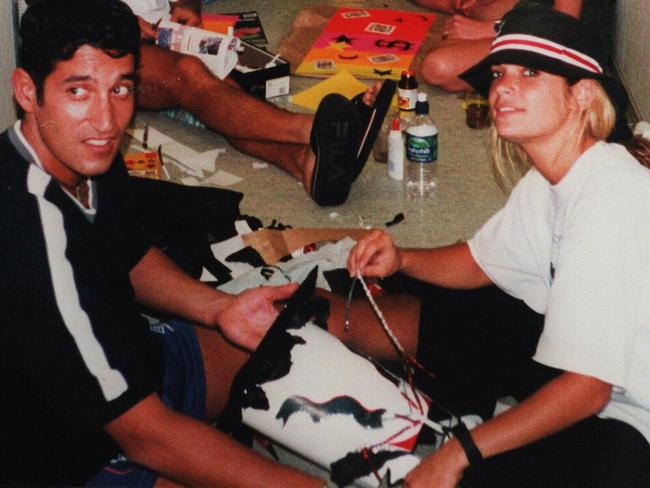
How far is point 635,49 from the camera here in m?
3.15

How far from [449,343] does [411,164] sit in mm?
1097

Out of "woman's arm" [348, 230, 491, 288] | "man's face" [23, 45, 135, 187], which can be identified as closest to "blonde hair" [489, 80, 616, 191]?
"woman's arm" [348, 230, 491, 288]

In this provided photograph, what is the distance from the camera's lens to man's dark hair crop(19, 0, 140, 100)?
1.34 m

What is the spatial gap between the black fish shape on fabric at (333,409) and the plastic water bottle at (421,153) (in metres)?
1.28

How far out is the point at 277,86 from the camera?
3.13 meters

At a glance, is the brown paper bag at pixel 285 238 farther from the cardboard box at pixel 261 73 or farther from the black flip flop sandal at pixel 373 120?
the cardboard box at pixel 261 73

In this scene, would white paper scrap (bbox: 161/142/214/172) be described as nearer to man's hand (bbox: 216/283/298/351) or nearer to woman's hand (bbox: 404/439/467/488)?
man's hand (bbox: 216/283/298/351)

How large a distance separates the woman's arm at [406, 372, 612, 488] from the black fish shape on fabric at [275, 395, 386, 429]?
4.9 inches

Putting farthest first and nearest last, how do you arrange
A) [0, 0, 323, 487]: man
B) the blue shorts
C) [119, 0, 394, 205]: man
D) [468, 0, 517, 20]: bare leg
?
1. [468, 0, 517, 20]: bare leg
2. [119, 0, 394, 205]: man
3. the blue shorts
4. [0, 0, 323, 487]: man

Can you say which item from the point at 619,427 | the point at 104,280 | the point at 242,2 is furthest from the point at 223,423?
the point at 242,2

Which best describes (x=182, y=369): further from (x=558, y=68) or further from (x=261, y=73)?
(x=261, y=73)

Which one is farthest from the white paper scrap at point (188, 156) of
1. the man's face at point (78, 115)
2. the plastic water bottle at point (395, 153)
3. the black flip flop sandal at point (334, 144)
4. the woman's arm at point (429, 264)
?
the man's face at point (78, 115)

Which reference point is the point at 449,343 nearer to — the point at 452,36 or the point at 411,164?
the point at 411,164

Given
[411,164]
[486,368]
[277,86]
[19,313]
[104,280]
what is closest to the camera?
[19,313]
